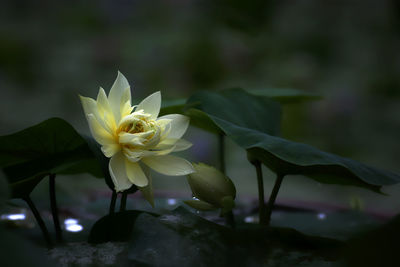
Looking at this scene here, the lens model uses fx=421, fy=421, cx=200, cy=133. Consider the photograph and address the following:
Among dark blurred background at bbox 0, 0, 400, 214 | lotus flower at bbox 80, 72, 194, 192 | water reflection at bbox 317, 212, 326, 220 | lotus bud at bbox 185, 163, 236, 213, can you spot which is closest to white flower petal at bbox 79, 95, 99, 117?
lotus flower at bbox 80, 72, 194, 192

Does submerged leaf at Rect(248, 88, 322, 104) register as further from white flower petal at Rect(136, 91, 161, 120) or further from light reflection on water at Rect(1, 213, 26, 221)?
light reflection on water at Rect(1, 213, 26, 221)

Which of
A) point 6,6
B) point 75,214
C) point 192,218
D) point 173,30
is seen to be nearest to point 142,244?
point 192,218

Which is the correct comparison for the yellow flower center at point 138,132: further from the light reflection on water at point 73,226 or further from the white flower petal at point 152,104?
the light reflection on water at point 73,226

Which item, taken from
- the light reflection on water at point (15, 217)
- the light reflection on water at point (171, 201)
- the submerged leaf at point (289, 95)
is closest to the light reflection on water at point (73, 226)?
the light reflection on water at point (15, 217)

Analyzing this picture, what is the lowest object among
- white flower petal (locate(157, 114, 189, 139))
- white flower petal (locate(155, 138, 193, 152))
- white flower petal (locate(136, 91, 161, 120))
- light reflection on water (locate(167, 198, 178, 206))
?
light reflection on water (locate(167, 198, 178, 206))

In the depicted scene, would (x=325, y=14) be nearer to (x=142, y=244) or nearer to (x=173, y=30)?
(x=173, y=30)

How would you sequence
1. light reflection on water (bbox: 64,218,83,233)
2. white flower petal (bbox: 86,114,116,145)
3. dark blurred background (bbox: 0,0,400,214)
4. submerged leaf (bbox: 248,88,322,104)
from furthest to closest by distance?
dark blurred background (bbox: 0,0,400,214) < submerged leaf (bbox: 248,88,322,104) < light reflection on water (bbox: 64,218,83,233) < white flower petal (bbox: 86,114,116,145)

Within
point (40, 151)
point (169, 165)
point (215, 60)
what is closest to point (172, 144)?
point (169, 165)
